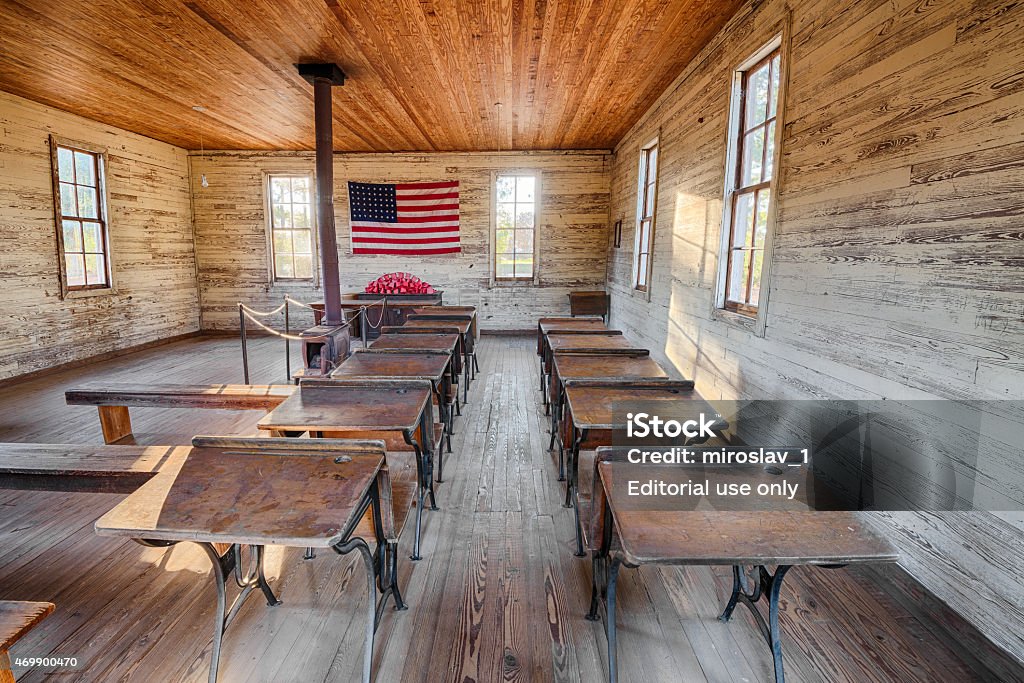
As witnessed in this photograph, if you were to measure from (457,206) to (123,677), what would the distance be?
26.2ft

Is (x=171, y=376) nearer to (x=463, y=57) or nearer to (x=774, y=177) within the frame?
(x=463, y=57)

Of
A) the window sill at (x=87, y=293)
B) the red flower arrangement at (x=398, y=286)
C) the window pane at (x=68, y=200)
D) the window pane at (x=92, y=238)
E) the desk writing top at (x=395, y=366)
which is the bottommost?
the desk writing top at (x=395, y=366)

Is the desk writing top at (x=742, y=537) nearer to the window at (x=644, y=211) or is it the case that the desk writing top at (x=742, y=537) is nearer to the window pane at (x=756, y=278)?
the window pane at (x=756, y=278)

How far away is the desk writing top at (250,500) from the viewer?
1318 mm

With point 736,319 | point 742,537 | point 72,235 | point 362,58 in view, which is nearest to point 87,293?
point 72,235

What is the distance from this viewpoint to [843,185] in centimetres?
252

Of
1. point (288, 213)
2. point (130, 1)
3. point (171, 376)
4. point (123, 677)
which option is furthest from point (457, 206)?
point (123, 677)

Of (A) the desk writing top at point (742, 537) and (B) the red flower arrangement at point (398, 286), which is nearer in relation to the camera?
(A) the desk writing top at point (742, 537)

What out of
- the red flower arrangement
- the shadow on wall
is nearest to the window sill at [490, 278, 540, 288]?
the red flower arrangement

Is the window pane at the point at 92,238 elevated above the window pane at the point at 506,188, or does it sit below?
below

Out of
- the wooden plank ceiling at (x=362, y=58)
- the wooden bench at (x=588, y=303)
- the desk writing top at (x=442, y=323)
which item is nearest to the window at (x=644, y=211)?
the wooden plank ceiling at (x=362, y=58)

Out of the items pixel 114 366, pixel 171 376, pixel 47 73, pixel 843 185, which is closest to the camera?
pixel 843 185

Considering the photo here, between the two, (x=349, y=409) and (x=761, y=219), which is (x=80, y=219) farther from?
(x=761, y=219)

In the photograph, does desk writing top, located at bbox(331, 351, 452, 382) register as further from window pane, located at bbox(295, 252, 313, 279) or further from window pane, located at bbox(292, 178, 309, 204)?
window pane, located at bbox(292, 178, 309, 204)
